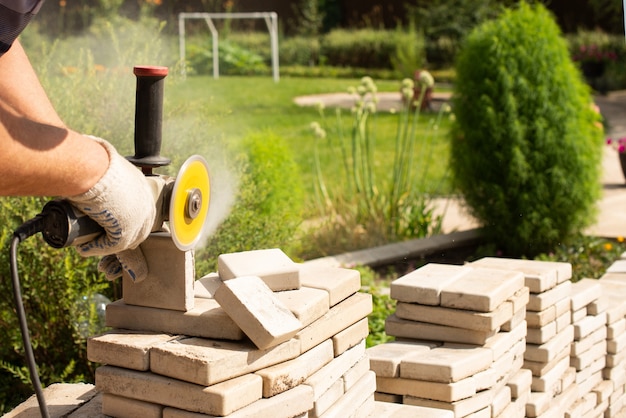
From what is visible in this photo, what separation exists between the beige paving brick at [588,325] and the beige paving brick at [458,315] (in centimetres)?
69

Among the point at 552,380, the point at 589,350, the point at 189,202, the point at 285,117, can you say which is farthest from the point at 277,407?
the point at 285,117

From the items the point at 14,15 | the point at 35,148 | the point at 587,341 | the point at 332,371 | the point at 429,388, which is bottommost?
the point at 587,341

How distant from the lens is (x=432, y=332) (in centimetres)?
291

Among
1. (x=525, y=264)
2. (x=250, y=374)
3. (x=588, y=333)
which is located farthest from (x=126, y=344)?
(x=588, y=333)

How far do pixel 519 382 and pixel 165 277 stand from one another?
1.49 m

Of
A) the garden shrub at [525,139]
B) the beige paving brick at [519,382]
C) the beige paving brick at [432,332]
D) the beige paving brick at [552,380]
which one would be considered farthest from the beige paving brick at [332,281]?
the garden shrub at [525,139]

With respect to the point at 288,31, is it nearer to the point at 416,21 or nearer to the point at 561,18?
the point at 416,21

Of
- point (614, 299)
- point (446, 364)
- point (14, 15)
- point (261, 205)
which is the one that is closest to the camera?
point (14, 15)

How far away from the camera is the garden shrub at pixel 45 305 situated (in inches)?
134

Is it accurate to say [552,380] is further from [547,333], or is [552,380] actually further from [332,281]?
[332,281]

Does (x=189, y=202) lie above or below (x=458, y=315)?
above

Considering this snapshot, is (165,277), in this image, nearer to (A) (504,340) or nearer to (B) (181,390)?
(B) (181,390)

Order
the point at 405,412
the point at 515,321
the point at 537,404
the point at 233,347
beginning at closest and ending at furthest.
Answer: the point at 233,347 → the point at 405,412 → the point at 515,321 → the point at 537,404

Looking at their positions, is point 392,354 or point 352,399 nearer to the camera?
point 352,399
